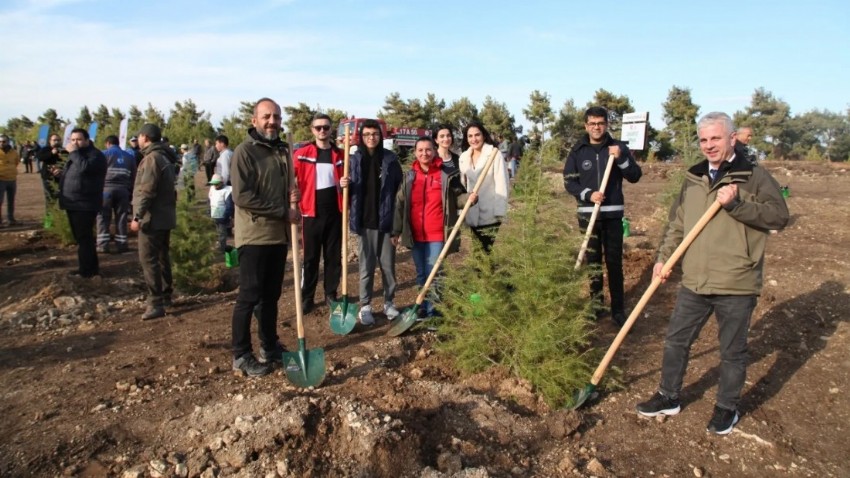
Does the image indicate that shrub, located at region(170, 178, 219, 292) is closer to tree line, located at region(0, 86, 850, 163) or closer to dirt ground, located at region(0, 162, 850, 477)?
dirt ground, located at region(0, 162, 850, 477)

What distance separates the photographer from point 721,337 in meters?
3.50

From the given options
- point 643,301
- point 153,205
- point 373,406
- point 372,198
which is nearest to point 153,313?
point 153,205

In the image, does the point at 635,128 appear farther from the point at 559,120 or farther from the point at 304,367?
the point at 559,120

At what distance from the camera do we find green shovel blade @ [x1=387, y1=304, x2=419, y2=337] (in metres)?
5.02

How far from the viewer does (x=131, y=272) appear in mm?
7738

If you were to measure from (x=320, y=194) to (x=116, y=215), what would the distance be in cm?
541

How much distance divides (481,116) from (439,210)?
1295 inches

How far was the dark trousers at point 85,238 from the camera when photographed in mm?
6781

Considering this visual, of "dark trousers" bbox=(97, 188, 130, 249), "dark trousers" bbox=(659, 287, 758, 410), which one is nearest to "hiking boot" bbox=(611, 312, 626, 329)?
"dark trousers" bbox=(659, 287, 758, 410)

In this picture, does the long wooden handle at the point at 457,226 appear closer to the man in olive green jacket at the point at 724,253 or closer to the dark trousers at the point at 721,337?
the man in olive green jacket at the point at 724,253

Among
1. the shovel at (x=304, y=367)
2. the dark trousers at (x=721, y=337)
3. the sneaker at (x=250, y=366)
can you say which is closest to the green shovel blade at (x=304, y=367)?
the shovel at (x=304, y=367)

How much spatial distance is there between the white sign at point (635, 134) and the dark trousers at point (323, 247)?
3.89 m

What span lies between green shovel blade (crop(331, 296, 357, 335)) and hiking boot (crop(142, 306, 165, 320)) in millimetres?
1997

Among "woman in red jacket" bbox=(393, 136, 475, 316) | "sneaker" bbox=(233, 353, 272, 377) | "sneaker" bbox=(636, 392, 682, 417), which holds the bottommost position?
"sneaker" bbox=(636, 392, 682, 417)
